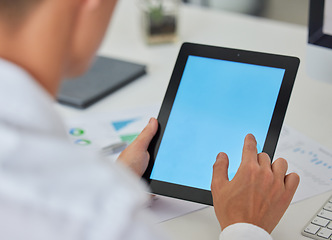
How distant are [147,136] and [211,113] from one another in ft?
0.36

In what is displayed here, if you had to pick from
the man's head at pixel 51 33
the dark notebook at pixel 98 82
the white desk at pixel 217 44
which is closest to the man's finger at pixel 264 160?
the white desk at pixel 217 44

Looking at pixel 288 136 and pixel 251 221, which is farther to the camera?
pixel 288 136

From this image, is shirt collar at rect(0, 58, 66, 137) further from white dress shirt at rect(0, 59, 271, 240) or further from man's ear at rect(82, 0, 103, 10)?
man's ear at rect(82, 0, 103, 10)

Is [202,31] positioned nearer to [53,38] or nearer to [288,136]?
[288,136]

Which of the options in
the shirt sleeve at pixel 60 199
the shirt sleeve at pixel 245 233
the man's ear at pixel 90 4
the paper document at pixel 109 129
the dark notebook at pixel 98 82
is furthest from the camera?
the dark notebook at pixel 98 82

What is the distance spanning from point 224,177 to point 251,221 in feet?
0.27

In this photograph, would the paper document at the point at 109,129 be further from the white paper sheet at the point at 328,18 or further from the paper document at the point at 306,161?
the white paper sheet at the point at 328,18

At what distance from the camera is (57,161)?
0.42 metres

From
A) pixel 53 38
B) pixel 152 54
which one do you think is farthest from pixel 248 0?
pixel 53 38

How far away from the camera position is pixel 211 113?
80 centimetres

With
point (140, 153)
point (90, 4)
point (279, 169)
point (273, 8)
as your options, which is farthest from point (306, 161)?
point (273, 8)

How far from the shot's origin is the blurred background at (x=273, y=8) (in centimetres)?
288

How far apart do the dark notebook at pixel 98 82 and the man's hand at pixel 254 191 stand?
503 mm

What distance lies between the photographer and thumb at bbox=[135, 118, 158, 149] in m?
0.78
